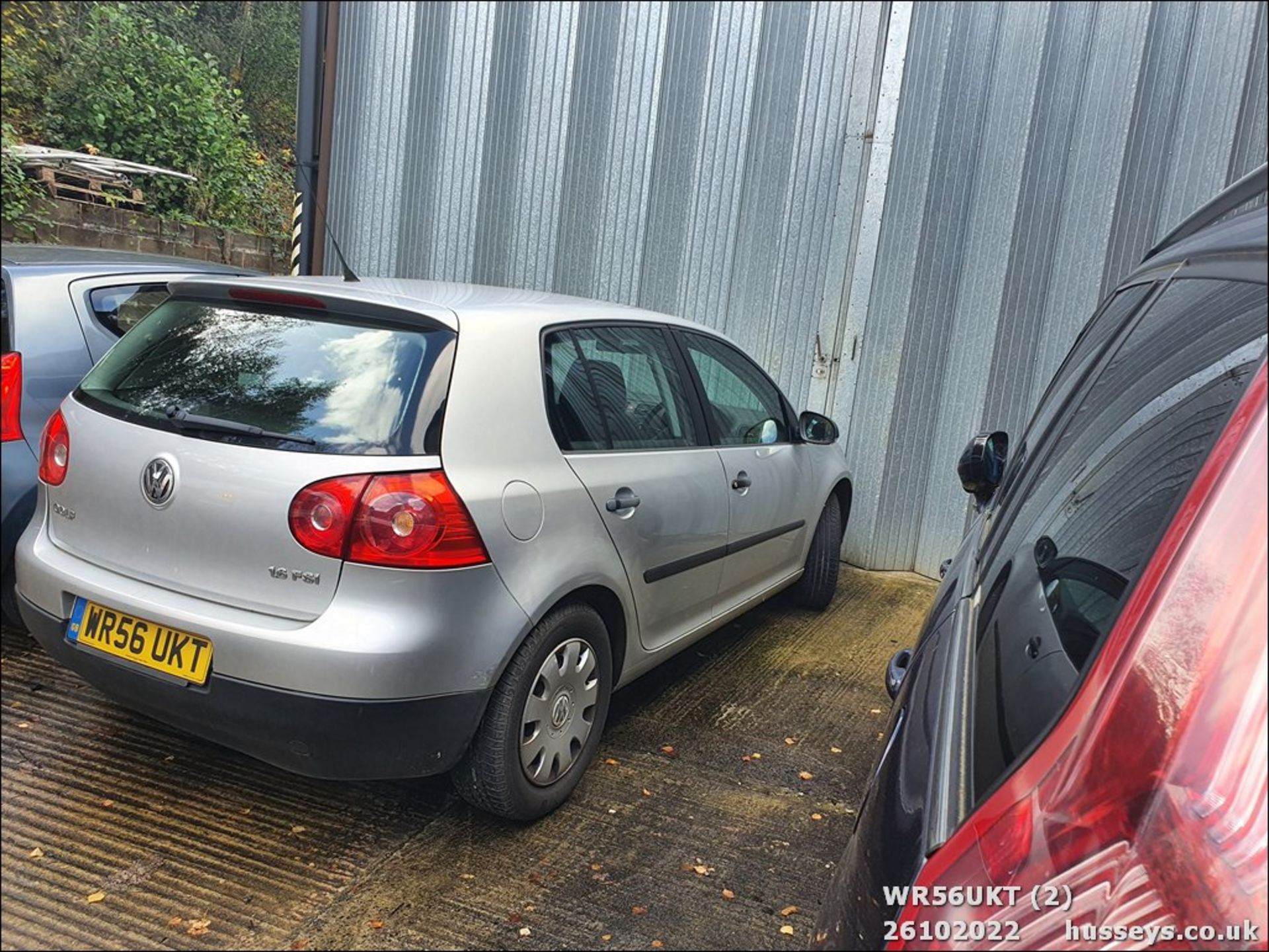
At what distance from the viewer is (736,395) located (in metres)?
4.15

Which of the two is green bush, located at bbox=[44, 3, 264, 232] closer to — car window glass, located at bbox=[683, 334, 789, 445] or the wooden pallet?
the wooden pallet

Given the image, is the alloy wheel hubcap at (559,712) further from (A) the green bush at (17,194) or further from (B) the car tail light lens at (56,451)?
(A) the green bush at (17,194)

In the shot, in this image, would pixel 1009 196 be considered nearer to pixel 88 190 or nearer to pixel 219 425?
pixel 219 425

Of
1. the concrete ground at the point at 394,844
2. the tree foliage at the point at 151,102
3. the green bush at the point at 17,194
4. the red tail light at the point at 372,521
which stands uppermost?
the tree foliage at the point at 151,102

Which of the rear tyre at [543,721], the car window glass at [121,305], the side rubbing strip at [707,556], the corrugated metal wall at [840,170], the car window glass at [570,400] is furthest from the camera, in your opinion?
the corrugated metal wall at [840,170]

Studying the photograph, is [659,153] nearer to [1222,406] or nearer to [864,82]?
[864,82]

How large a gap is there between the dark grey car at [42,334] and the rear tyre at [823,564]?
295 centimetres

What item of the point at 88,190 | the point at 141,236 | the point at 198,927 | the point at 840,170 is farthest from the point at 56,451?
the point at 88,190

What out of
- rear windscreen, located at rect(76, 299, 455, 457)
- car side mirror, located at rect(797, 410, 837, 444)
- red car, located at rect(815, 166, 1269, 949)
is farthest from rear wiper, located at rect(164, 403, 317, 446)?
car side mirror, located at rect(797, 410, 837, 444)

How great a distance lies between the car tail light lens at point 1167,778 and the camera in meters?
0.95

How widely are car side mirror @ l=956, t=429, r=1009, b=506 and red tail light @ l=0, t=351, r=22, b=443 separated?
9.95 ft

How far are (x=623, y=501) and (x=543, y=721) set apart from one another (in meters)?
0.71

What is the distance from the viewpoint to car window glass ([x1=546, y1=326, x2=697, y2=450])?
2912mm

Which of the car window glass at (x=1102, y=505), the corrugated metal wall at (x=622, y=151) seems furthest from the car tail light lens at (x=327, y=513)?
the corrugated metal wall at (x=622, y=151)
